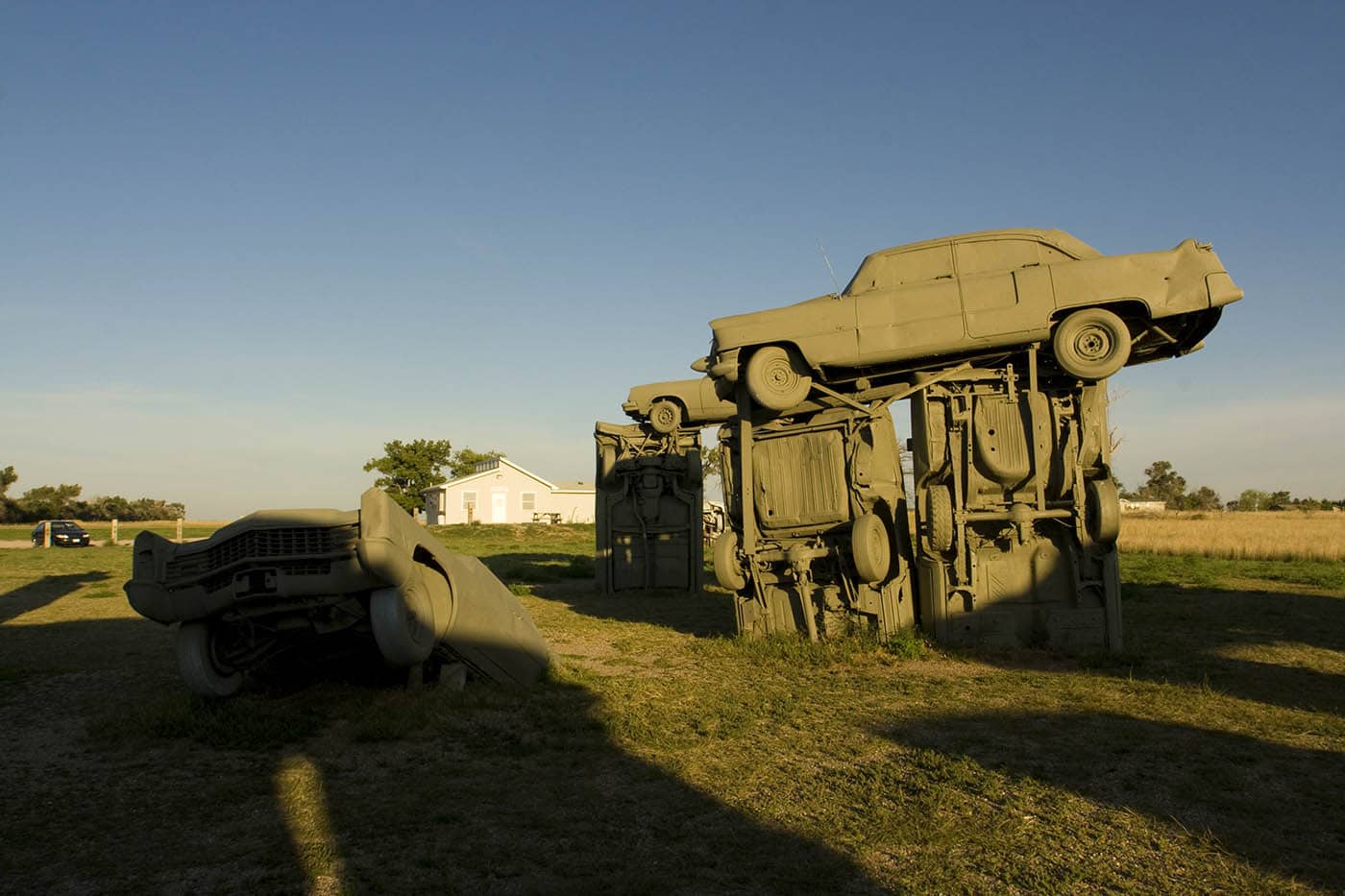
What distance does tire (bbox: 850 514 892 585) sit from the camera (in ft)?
36.0

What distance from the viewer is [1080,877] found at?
4.45 meters

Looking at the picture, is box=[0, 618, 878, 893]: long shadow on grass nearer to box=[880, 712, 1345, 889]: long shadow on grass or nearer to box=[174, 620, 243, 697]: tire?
box=[174, 620, 243, 697]: tire

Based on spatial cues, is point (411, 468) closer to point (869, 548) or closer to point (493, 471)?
point (493, 471)

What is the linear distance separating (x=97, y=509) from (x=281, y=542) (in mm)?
91201

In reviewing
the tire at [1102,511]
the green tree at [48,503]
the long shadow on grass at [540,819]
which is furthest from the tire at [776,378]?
the green tree at [48,503]

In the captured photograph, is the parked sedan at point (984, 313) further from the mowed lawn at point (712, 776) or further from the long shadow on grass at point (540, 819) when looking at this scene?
the long shadow on grass at point (540, 819)

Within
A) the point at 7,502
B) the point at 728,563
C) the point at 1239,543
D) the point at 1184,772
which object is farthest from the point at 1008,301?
the point at 7,502

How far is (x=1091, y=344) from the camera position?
10609 millimetres

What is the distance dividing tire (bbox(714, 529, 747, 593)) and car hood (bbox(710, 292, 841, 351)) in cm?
246

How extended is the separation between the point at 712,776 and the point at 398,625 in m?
2.58

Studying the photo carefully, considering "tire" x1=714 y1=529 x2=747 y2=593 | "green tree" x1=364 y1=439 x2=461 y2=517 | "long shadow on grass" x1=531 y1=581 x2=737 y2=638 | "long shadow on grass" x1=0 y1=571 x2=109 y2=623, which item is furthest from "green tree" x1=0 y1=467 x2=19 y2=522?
"tire" x1=714 y1=529 x2=747 y2=593

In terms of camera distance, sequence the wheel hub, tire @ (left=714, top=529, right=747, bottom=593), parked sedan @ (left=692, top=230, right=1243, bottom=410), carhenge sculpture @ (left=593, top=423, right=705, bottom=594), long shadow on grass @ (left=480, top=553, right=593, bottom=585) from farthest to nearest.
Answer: long shadow on grass @ (left=480, top=553, right=593, bottom=585)
carhenge sculpture @ (left=593, top=423, right=705, bottom=594)
tire @ (left=714, top=529, right=747, bottom=593)
the wheel hub
parked sedan @ (left=692, top=230, right=1243, bottom=410)

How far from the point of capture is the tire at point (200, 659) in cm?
772

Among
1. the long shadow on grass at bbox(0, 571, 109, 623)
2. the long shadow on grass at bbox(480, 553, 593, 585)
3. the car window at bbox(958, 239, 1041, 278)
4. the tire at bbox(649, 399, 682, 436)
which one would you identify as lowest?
the long shadow on grass at bbox(480, 553, 593, 585)
